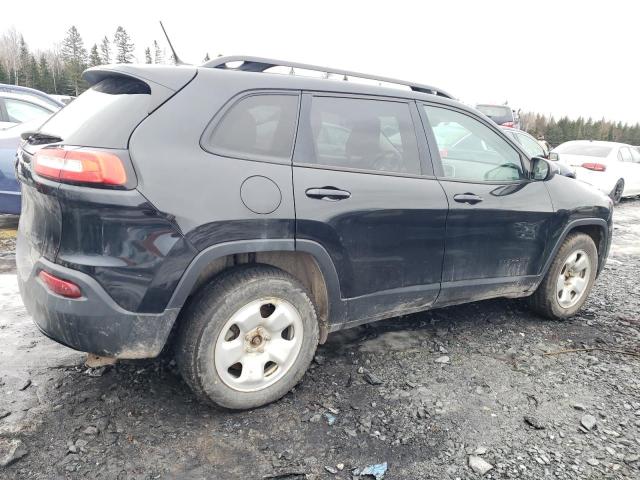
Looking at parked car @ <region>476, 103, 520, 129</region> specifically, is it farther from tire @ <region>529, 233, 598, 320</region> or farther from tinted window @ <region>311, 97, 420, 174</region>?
tinted window @ <region>311, 97, 420, 174</region>

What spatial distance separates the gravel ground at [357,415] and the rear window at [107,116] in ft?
4.59

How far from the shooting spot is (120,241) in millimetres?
2139

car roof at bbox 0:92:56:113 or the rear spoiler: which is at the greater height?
the rear spoiler

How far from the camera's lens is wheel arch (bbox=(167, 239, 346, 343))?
7.48ft

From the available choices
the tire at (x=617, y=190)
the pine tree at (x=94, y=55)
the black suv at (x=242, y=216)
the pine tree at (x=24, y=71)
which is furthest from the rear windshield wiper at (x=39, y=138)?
the pine tree at (x=94, y=55)

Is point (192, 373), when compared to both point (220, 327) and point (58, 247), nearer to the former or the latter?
point (220, 327)

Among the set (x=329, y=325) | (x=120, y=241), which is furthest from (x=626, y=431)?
(x=120, y=241)

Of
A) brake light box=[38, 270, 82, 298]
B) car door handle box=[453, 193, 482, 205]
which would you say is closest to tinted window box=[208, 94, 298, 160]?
brake light box=[38, 270, 82, 298]

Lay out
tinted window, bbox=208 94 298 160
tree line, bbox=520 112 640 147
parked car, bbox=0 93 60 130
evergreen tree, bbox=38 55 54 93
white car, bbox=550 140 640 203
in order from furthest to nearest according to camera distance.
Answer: tree line, bbox=520 112 640 147, evergreen tree, bbox=38 55 54 93, white car, bbox=550 140 640 203, parked car, bbox=0 93 60 130, tinted window, bbox=208 94 298 160

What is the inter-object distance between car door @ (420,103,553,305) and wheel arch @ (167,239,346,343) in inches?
35.3

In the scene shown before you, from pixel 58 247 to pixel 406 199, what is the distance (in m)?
1.88

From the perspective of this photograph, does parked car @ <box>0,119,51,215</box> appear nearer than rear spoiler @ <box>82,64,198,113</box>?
No

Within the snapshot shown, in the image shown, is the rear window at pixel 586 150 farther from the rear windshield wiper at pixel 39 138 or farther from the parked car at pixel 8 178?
the rear windshield wiper at pixel 39 138

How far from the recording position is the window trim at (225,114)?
7.64 feet
